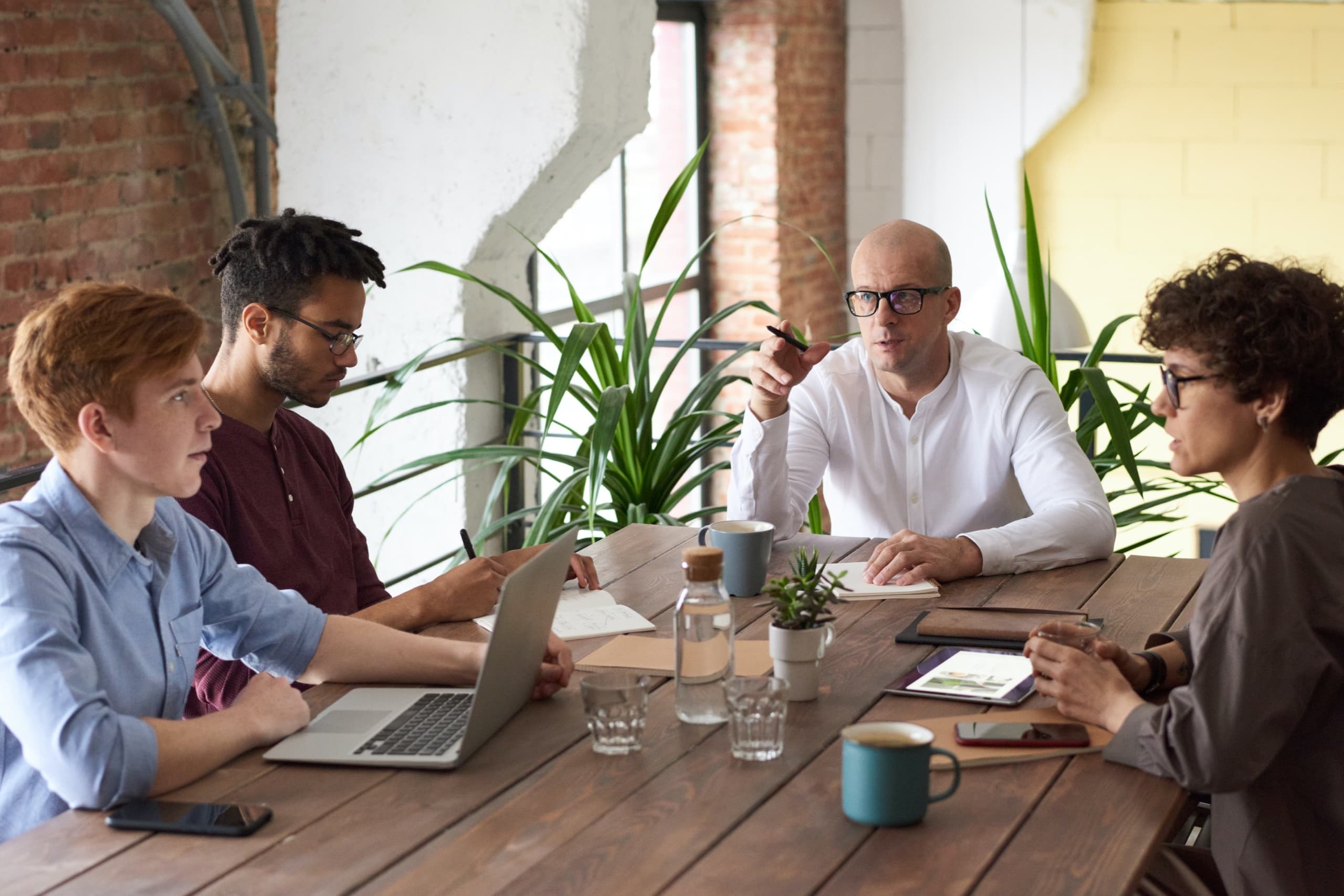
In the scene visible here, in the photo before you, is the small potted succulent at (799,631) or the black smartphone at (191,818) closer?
the black smartphone at (191,818)

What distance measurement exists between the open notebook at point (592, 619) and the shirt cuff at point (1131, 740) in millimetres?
699

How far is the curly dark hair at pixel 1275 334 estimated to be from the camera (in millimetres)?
1514

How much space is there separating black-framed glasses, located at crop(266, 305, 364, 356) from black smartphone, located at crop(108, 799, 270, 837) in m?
0.87

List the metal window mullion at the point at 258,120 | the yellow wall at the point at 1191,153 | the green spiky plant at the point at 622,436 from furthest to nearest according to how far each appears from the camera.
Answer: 1. the yellow wall at the point at 1191,153
2. the metal window mullion at the point at 258,120
3. the green spiky plant at the point at 622,436

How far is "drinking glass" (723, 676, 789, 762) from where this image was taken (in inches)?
59.1

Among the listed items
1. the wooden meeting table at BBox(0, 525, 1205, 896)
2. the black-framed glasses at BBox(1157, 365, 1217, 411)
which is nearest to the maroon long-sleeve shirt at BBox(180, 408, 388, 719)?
the wooden meeting table at BBox(0, 525, 1205, 896)

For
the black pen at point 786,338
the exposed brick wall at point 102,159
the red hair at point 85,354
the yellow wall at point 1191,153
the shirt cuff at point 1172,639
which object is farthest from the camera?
the yellow wall at point 1191,153

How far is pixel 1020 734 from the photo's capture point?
1543 mm

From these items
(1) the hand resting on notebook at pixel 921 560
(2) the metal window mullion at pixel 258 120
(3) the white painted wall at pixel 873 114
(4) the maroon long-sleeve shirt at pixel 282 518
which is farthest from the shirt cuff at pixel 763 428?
(3) the white painted wall at pixel 873 114

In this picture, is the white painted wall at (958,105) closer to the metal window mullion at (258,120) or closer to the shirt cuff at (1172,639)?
the metal window mullion at (258,120)

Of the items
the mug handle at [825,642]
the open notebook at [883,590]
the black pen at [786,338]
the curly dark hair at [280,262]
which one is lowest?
the open notebook at [883,590]

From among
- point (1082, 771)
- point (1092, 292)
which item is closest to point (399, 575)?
point (1082, 771)

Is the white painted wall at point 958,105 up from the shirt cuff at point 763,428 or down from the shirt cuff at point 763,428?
up

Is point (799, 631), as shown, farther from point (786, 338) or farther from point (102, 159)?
point (102, 159)
